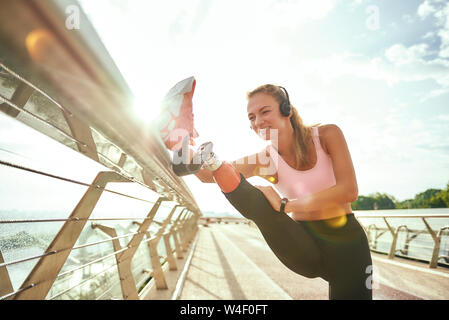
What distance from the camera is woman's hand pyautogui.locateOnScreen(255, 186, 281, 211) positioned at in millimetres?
1254

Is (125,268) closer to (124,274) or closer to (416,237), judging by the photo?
(124,274)

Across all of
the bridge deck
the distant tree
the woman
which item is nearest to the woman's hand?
the woman

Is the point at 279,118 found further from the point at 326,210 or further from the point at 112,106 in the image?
the point at 112,106

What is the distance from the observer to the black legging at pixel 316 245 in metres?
1.21

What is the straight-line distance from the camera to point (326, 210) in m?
1.61

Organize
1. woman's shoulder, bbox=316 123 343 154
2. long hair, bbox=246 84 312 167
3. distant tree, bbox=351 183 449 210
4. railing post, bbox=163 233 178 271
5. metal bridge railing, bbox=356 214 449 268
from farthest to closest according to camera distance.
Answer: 1. distant tree, bbox=351 183 449 210
2. railing post, bbox=163 233 178 271
3. metal bridge railing, bbox=356 214 449 268
4. long hair, bbox=246 84 312 167
5. woman's shoulder, bbox=316 123 343 154

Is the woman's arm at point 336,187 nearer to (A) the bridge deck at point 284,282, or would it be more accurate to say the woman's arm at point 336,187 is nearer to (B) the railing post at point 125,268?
(B) the railing post at point 125,268

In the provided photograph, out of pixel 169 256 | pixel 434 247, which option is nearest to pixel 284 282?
pixel 169 256

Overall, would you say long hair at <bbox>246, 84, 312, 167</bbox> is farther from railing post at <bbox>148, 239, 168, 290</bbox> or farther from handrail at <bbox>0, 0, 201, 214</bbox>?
railing post at <bbox>148, 239, 168, 290</bbox>

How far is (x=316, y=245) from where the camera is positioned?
146 centimetres

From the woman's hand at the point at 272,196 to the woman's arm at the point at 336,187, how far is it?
0.06m

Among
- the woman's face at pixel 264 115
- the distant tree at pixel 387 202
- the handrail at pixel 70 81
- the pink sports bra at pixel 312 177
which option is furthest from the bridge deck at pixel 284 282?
the distant tree at pixel 387 202
